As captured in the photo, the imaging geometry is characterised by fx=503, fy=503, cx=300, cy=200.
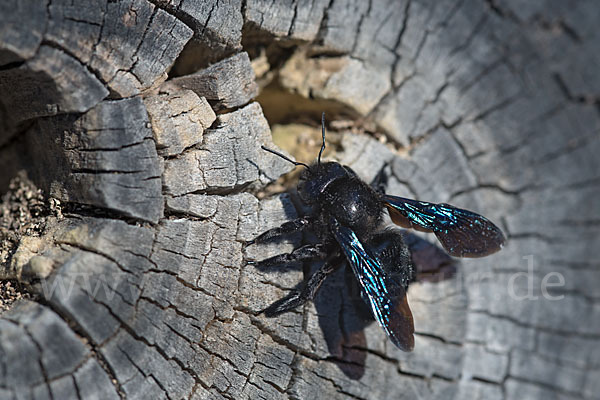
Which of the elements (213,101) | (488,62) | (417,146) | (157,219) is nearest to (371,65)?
(417,146)

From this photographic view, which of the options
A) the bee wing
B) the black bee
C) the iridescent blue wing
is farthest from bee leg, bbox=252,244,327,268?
the iridescent blue wing

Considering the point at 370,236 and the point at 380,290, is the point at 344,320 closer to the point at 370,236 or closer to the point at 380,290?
the point at 380,290

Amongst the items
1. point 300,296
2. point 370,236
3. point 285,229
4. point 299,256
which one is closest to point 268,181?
point 285,229

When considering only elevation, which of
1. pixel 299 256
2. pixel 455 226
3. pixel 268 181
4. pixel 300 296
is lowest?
pixel 300 296

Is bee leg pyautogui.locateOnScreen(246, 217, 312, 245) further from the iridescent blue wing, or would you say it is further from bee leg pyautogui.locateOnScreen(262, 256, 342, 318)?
the iridescent blue wing

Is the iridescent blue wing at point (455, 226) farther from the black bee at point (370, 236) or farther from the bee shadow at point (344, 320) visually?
the bee shadow at point (344, 320)

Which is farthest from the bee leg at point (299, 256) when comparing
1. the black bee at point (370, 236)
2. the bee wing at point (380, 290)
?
the bee wing at point (380, 290)
